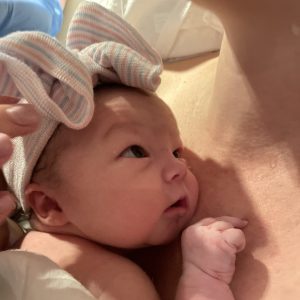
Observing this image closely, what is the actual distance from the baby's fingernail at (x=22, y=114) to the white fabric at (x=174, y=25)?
2.03ft

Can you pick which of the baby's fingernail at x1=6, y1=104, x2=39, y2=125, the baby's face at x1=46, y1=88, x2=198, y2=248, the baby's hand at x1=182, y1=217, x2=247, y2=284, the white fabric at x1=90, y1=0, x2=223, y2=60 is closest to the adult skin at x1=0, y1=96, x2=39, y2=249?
the baby's fingernail at x1=6, y1=104, x2=39, y2=125

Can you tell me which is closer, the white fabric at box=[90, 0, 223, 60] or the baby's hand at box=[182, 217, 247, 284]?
the baby's hand at box=[182, 217, 247, 284]

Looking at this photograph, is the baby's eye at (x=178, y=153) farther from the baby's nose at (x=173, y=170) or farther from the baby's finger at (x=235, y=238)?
the baby's finger at (x=235, y=238)

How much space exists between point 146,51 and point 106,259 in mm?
371

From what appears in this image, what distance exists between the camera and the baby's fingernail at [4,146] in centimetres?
55

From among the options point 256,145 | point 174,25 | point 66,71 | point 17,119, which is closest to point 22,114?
point 17,119

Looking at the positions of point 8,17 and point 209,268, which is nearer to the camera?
point 209,268

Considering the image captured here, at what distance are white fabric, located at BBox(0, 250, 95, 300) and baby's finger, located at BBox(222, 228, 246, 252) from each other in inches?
7.4

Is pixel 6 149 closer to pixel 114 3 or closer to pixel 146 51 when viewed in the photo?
pixel 146 51

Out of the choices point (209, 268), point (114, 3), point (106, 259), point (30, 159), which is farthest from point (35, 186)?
point (114, 3)

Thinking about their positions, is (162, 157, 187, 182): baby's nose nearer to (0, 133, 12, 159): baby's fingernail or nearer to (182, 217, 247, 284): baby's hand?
(182, 217, 247, 284): baby's hand

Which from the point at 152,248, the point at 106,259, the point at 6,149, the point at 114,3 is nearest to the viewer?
→ the point at 6,149

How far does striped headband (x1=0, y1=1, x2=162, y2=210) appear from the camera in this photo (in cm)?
68

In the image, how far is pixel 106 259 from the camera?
0.72m
